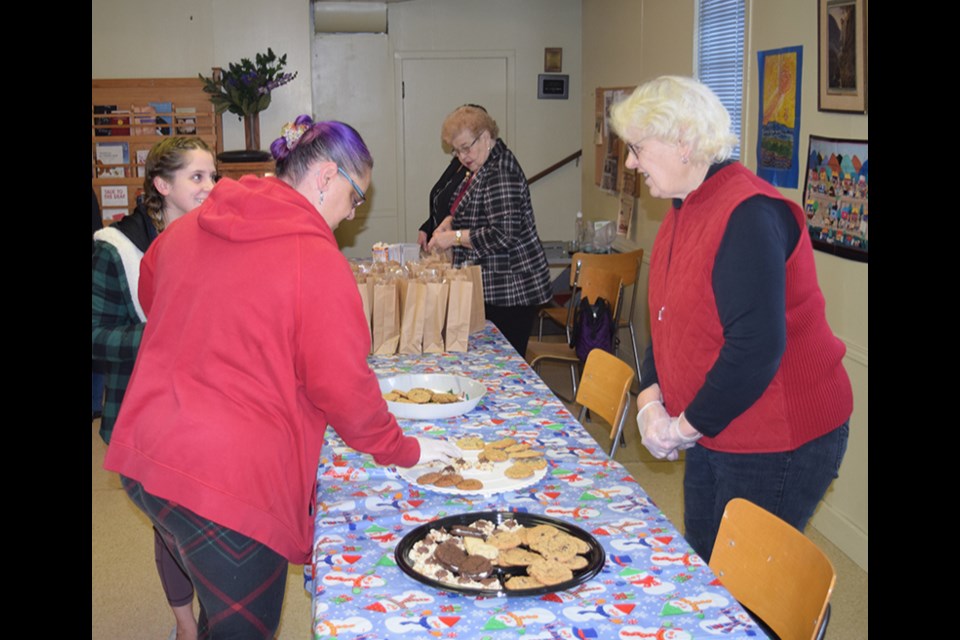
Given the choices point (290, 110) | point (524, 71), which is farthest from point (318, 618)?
point (524, 71)

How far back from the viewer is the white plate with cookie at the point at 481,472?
2066 millimetres

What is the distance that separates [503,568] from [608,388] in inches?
53.2

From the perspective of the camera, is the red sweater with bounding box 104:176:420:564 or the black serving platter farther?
the red sweater with bounding box 104:176:420:564

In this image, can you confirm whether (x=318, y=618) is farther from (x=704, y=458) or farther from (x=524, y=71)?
(x=524, y=71)

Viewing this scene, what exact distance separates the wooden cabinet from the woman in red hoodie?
4.86 meters

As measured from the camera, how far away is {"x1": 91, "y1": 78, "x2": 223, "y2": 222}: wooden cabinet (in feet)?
20.7

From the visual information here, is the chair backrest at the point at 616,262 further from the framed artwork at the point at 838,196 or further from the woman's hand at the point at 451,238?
the framed artwork at the point at 838,196

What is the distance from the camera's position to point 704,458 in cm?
222

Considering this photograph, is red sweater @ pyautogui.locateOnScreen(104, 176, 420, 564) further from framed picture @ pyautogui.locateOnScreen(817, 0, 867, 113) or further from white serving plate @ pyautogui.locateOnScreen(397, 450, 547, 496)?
framed picture @ pyautogui.locateOnScreen(817, 0, 867, 113)

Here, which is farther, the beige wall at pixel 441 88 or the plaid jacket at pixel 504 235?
the beige wall at pixel 441 88

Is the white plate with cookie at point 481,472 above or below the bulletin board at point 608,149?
below

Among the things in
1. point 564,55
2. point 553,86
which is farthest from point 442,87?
point 564,55

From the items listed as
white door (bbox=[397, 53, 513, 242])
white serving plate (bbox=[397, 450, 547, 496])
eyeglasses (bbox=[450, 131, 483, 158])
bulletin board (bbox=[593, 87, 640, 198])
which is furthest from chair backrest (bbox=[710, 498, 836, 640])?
white door (bbox=[397, 53, 513, 242])

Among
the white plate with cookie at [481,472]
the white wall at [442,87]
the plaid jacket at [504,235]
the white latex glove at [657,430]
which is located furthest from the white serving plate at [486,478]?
the white wall at [442,87]
